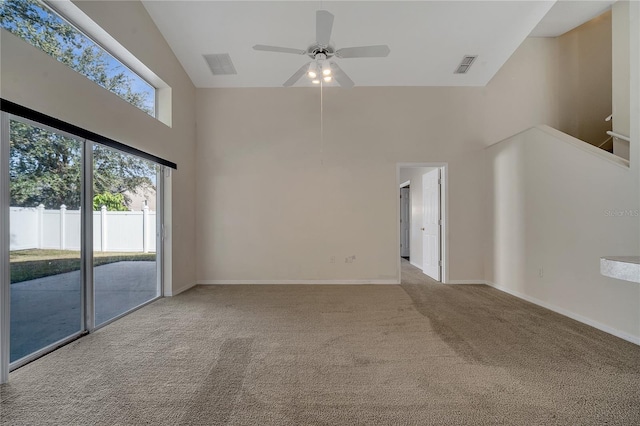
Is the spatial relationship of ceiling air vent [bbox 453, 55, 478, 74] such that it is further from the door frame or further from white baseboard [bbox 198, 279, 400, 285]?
white baseboard [bbox 198, 279, 400, 285]

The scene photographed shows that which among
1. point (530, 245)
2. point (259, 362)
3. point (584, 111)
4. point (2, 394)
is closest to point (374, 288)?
point (530, 245)

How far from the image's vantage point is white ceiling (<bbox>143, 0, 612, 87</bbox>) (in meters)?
3.47

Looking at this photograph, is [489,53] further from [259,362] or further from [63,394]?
[63,394]

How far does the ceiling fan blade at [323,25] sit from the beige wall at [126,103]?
2286 mm

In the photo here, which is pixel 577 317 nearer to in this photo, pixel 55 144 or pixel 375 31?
pixel 375 31

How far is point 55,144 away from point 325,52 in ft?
9.05

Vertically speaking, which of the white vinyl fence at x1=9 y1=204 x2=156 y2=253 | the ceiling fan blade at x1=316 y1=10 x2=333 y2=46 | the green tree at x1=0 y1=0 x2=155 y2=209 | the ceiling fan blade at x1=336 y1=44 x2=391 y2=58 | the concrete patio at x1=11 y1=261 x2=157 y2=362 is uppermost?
the ceiling fan blade at x1=316 y1=10 x2=333 y2=46

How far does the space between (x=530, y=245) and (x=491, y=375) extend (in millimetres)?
2591

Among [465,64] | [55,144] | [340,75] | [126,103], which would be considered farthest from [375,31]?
[55,144]

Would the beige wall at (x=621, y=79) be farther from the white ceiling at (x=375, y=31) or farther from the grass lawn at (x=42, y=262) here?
the grass lawn at (x=42, y=262)

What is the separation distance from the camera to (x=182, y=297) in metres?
4.05

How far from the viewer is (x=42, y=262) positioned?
234cm

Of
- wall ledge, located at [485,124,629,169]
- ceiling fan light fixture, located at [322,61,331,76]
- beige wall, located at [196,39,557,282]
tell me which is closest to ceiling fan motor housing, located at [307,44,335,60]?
ceiling fan light fixture, located at [322,61,331,76]

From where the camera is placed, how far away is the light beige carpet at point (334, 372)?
161cm
